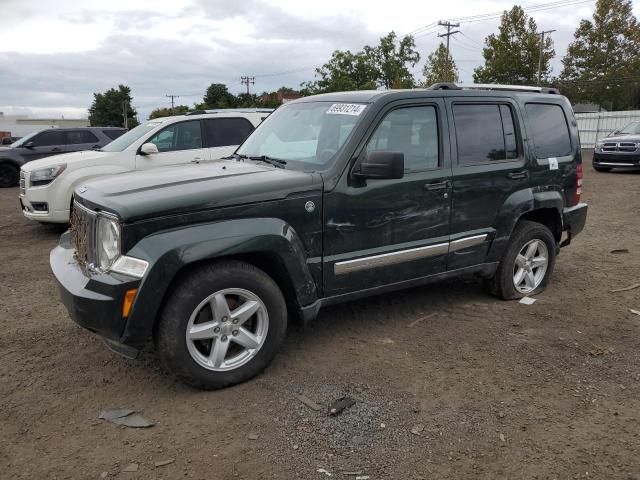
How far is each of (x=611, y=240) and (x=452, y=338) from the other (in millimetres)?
4775

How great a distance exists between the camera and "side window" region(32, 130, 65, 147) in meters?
14.4

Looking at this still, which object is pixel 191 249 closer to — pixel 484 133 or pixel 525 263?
pixel 484 133

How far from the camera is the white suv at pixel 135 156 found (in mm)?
8062

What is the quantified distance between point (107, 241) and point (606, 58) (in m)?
43.9

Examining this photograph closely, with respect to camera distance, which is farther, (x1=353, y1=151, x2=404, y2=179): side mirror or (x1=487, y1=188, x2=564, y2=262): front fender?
(x1=487, y1=188, x2=564, y2=262): front fender

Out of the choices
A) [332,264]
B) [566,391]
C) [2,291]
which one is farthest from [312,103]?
[2,291]

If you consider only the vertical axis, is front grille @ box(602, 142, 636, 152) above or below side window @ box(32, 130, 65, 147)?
below

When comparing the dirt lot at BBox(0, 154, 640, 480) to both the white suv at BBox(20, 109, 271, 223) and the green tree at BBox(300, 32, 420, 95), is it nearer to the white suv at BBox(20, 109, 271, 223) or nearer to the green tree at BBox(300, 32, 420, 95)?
the white suv at BBox(20, 109, 271, 223)

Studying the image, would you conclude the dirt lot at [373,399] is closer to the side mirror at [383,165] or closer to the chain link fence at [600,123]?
the side mirror at [383,165]

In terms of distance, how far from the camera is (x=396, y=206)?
13.5 feet

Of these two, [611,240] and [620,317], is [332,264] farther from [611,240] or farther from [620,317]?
[611,240]

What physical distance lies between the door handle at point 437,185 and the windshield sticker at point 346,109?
2.56ft

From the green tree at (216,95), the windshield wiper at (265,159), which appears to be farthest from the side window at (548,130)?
the green tree at (216,95)

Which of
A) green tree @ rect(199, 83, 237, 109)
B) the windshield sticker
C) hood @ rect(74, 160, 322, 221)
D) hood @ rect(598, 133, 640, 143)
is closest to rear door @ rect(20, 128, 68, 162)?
hood @ rect(74, 160, 322, 221)
